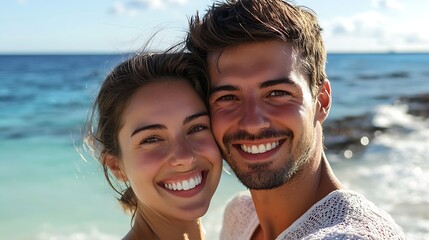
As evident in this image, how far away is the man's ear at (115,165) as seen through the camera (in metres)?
3.32

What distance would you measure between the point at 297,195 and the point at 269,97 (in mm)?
555

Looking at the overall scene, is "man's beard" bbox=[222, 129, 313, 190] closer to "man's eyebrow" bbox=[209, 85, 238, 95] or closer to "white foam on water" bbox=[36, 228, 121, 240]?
"man's eyebrow" bbox=[209, 85, 238, 95]

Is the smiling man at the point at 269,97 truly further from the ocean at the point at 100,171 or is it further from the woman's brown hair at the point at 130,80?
the ocean at the point at 100,171

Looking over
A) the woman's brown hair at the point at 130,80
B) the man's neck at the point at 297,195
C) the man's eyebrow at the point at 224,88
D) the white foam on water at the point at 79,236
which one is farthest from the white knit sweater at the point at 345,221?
the white foam on water at the point at 79,236

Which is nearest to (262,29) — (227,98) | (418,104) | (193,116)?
(227,98)

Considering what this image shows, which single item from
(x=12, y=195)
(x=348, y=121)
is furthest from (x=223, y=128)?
(x=348, y=121)

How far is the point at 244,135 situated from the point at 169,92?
45 cm

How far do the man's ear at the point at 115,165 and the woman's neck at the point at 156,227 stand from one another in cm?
20

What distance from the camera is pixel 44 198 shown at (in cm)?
963

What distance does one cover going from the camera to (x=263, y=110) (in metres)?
3.09

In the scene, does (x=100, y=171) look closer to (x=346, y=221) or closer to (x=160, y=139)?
(x=160, y=139)

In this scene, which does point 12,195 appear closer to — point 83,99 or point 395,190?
point 395,190

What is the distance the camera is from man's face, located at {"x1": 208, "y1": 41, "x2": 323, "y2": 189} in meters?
3.08

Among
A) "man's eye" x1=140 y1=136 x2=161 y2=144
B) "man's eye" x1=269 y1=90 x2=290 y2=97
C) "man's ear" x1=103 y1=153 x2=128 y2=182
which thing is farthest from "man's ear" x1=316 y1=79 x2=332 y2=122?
"man's ear" x1=103 y1=153 x2=128 y2=182
